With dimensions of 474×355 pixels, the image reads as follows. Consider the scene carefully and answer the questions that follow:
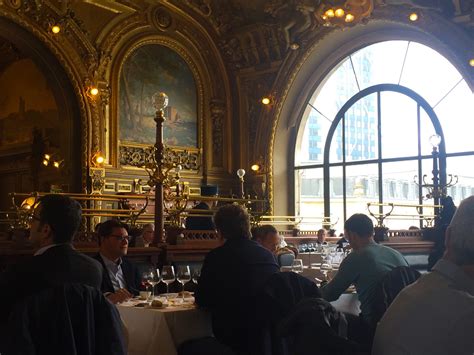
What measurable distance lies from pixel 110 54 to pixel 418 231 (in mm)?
7739

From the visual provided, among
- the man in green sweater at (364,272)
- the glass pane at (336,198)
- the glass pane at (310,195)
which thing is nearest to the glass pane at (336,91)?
the glass pane at (336,198)

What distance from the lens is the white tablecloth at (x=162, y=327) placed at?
4.30 meters

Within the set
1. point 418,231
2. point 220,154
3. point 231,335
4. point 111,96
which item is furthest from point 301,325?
point 220,154

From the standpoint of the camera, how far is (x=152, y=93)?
15.2 meters

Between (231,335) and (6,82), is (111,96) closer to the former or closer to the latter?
(6,82)

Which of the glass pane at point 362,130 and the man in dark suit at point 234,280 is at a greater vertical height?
the glass pane at point 362,130

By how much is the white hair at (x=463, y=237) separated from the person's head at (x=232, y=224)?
2384 millimetres

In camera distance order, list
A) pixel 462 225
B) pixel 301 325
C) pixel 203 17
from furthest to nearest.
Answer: pixel 203 17, pixel 301 325, pixel 462 225

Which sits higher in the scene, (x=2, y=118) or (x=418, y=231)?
(x=2, y=118)

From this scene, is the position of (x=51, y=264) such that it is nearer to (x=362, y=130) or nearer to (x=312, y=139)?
(x=362, y=130)

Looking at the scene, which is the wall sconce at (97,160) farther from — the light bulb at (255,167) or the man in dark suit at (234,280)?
the man in dark suit at (234,280)

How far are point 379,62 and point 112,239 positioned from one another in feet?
36.6

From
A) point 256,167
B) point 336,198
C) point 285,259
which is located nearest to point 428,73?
point 336,198

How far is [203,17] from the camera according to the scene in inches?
626
